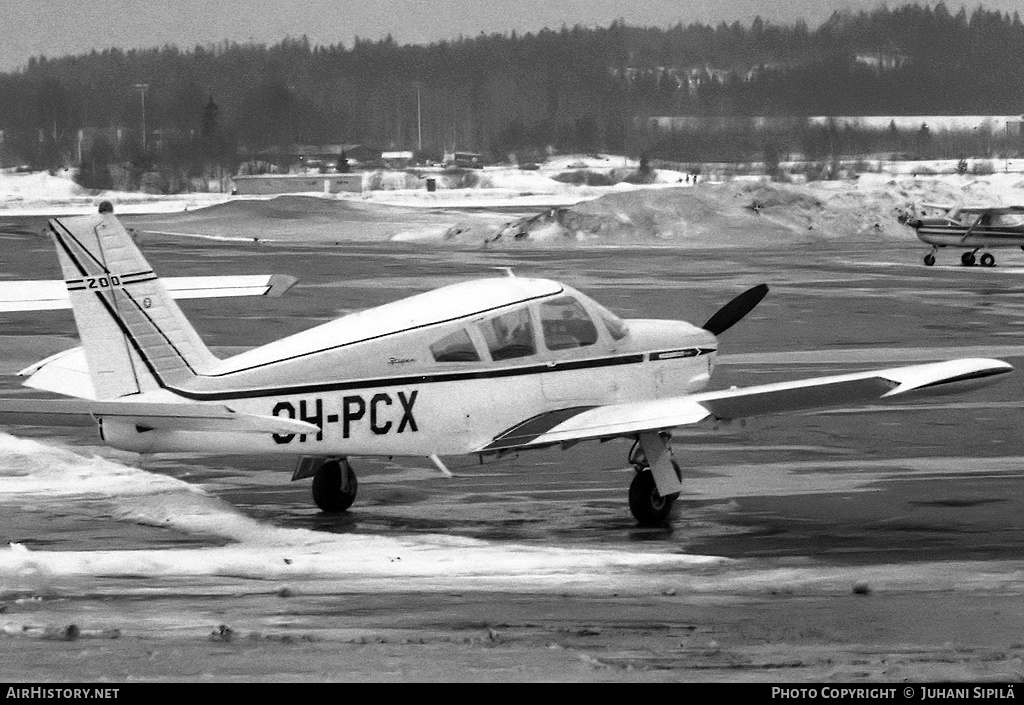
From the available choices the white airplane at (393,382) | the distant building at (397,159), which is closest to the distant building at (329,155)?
the distant building at (397,159)

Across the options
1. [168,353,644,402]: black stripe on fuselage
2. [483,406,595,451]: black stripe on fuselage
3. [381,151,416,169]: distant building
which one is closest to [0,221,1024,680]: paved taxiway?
[483,406,595,451]: black stripe on fuselage

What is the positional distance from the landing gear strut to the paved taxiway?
217 millimetres

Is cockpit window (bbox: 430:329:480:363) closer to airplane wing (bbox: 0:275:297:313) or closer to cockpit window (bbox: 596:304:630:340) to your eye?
cockpit window (bbox: 596:304:630:340)

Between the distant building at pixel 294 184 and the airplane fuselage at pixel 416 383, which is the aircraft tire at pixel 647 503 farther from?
the distant building at pixel 294 184

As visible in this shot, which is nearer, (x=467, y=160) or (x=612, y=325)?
(x=612, y=325)

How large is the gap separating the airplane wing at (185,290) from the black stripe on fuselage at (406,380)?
2663 mm

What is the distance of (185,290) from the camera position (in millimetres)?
15398

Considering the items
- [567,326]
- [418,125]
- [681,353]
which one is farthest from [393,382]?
[418,125]

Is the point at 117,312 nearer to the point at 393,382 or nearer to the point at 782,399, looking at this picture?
the point at 393,382

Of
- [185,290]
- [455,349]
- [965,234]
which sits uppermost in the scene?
[185,290]

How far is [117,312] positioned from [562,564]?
3.66 m

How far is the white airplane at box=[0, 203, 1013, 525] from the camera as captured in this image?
12.1 metres

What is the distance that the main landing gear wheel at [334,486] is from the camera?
13.8 m
